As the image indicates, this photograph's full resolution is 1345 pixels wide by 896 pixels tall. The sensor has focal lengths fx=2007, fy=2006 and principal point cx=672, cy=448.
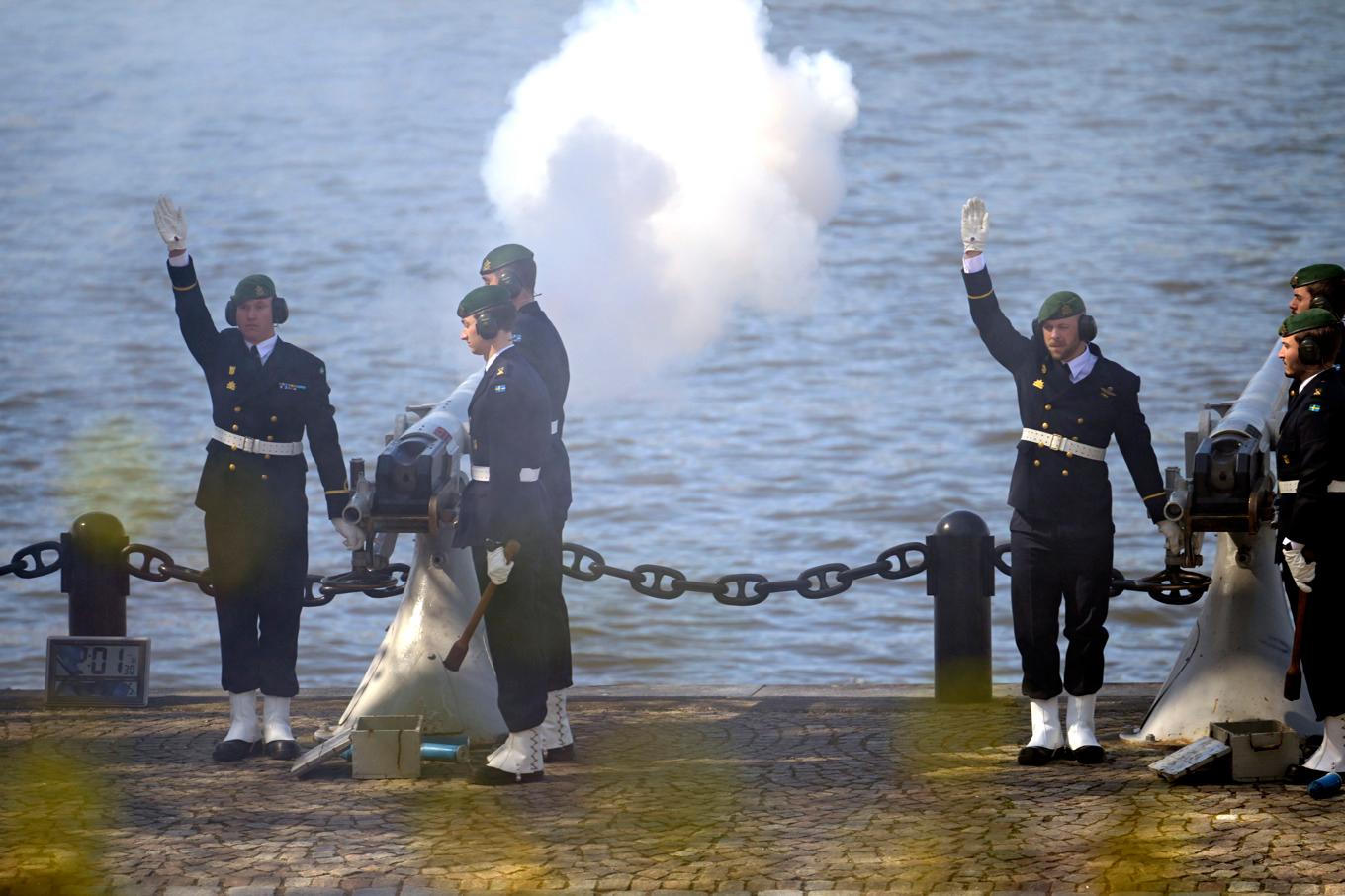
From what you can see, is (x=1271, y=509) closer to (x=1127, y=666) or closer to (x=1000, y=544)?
(x=1000, y=544)

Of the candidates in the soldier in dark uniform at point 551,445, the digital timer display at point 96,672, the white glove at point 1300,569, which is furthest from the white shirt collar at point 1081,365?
the digital timer display at point 96,672

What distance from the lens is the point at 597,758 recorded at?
7.39 meters

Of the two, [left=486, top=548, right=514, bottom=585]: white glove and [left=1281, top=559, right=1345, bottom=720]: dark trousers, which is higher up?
[left=486, top=548, right=514, bottom=585]: white glove

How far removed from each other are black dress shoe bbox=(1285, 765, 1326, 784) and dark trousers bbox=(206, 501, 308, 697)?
3583 millimetres

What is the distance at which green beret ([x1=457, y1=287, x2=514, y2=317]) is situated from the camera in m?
7.12

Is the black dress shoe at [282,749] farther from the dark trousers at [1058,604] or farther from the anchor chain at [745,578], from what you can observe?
the dark trousers at [1058,604]

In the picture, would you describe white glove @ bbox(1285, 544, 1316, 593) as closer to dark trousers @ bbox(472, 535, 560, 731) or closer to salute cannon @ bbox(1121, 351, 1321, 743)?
salute cannon @ bbox(1121, 351, 1321, 743)

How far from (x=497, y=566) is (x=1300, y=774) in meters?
2.80

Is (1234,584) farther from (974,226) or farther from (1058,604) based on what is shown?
(974,226)

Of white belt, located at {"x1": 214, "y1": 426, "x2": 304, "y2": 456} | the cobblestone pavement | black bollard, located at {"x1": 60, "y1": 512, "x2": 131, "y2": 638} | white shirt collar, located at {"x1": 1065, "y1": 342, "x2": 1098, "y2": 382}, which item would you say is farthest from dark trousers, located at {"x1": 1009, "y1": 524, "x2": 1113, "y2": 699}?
black bollard, located at {"x1": 60, "y1": 512, "x2": 131, "y2": 638}

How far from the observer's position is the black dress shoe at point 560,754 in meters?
7.37

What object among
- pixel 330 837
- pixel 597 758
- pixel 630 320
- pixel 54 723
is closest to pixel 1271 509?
pixel 597 758

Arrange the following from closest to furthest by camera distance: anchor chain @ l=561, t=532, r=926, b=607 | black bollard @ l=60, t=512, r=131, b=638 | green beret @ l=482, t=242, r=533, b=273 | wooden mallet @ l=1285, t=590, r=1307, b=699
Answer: wooden mallet @ l=1285, t=590, r=1307, b=699 → green beret @ l=482, t=242, r=533, b=273 → anchor chain @ l=561, t=532, r=926, b=607 → black bollard @ l=60, t=512, r=131, b=638

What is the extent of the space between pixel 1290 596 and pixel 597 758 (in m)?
2.64
